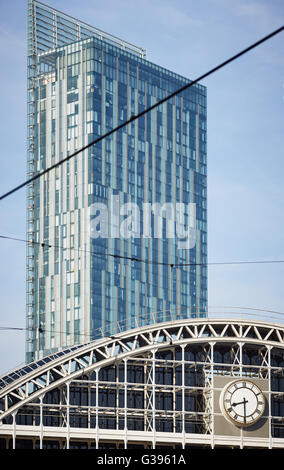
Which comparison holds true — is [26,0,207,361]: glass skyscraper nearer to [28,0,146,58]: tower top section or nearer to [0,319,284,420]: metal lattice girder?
[28,0,146,58]: tower top section

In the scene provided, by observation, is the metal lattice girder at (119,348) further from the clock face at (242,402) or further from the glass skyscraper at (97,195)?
the glass skyscraper at (97,195)

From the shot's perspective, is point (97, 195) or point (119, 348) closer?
point (119, 348)

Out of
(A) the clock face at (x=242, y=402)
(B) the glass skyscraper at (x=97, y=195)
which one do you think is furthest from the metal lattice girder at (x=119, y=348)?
(B) the glass skyscraper at (x=97, y=195)

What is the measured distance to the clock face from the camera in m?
71.6

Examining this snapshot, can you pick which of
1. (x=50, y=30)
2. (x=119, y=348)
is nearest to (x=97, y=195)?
(x=50, y=30)

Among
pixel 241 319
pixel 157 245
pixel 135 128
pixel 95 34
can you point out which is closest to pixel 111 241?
pixel 157 245

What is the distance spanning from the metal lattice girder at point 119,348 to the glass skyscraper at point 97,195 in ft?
254

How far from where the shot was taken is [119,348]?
237 ft

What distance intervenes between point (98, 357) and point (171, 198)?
102119 mm

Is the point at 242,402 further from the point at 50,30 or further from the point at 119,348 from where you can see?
the point at 50,30

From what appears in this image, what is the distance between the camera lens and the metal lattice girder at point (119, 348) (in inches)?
2726

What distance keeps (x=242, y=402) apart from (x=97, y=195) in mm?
89604

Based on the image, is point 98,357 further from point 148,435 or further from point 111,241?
point 111,241
